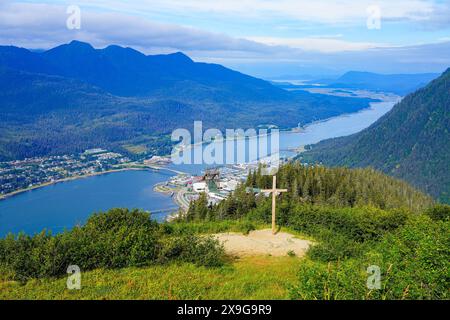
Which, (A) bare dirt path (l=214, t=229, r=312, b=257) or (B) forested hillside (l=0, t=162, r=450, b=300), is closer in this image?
(B) forested hillside (l=0, t=162, r=450, b=300)

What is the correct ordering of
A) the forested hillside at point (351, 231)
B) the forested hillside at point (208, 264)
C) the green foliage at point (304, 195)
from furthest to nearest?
the green foliage at point (304, 195) < the forested hillside at point (208, 264) < the forested hillside at point (351, 231)

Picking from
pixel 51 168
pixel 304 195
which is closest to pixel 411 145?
pixel 51 168

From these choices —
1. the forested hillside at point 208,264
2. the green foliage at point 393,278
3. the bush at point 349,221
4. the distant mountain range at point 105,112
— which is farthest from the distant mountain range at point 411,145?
the green foliage at point 393,278

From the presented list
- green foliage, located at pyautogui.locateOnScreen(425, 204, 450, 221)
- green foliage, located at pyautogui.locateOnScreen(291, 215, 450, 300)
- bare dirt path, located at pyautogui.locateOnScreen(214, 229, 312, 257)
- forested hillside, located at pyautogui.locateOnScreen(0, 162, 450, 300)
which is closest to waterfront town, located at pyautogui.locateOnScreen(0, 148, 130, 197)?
bare dirt path, located at pyautogui.locateOnScreen(214, 229, 312, 257)

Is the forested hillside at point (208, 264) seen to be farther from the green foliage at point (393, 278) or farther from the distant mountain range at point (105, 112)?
the distant mountain range at point (105, 112)

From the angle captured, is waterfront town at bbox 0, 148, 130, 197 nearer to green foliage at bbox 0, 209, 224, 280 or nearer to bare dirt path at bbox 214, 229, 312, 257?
bare dirt path at bbox 214, 229, 312, 257

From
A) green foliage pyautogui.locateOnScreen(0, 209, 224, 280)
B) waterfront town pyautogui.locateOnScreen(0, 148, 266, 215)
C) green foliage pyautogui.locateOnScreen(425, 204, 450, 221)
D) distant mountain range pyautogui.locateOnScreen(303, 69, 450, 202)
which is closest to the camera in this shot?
green foliage pyautogui.locateOnScreen(0, 209, 224, 280)
